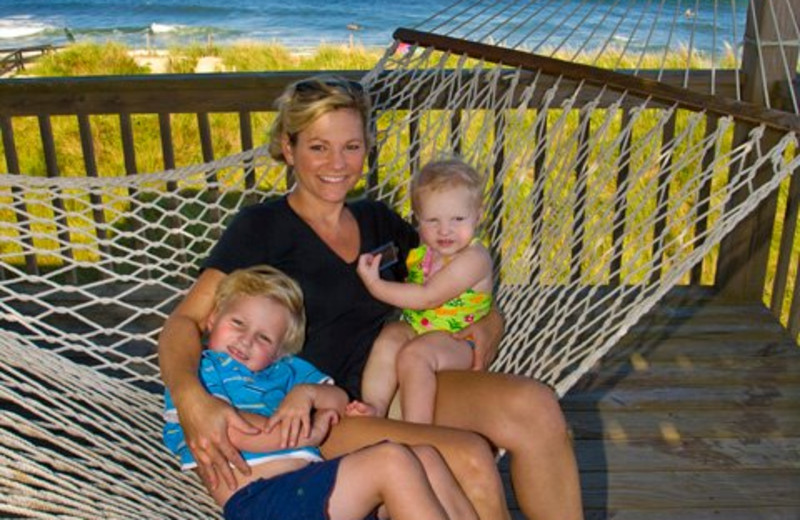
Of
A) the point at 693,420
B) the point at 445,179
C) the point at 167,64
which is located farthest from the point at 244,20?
the point at 445,179

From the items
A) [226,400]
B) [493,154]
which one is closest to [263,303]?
[226,400]

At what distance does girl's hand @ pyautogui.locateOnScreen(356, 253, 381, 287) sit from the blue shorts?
36 centimetres

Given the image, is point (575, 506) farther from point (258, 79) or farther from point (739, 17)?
point (739, 17)

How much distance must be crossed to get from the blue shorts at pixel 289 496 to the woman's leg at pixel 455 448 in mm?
119

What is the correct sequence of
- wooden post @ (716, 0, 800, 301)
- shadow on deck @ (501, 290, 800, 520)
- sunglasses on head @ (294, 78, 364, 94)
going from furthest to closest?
wooden post @ (716, 0, 800, 301)
shadow on deck @ (501, 290, 800, 520)
sunglasses on head @ (294, 78, 364, 94)

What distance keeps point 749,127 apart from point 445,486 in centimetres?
196

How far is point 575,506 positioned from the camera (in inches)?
54.3

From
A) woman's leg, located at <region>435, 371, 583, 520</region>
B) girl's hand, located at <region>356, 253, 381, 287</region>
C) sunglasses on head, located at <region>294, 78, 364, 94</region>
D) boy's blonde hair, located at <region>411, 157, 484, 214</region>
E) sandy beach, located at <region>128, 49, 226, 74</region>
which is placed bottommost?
sandy beach, located at <region>128, 49, 226, 74</region>

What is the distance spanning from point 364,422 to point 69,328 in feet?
5.10

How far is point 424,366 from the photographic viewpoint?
1.48m

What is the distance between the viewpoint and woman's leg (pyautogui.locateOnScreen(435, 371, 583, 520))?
1363mm

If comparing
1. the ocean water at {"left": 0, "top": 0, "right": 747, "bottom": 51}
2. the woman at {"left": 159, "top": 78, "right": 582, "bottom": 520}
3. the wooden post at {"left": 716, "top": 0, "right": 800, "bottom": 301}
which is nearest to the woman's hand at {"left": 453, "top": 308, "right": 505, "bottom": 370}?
the woman at {"left": 159, "top": 78, "right": 582, "bottom": 520}

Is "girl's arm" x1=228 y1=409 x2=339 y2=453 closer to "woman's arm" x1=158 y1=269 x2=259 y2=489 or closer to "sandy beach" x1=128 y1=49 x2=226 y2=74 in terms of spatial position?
"woman's arm" x1=158 y1=269 x2=259 y2=489

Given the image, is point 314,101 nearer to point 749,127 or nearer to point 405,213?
point 405,213
